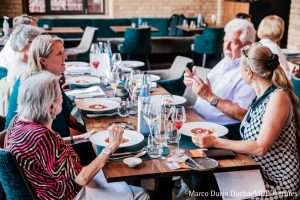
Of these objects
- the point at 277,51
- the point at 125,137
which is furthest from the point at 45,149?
the point at 277,51

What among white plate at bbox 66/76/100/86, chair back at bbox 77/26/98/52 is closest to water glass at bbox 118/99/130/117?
white plate at bbox 66/76/100/86

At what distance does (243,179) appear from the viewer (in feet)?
6.28

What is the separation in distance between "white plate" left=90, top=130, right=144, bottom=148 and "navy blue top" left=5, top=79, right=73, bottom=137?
47 centimetres

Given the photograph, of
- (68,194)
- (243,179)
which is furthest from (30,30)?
(243,179)

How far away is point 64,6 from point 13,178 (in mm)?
8292

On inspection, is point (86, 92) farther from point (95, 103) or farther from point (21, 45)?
point (21, 45)

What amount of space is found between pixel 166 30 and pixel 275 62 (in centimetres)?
770

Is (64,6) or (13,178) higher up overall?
(64,6)

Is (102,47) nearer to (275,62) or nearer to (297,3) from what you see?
(275,62)

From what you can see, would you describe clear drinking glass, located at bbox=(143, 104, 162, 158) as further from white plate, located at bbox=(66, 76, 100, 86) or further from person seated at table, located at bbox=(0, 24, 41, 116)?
white plate, located at bbox=(66, 76, 100, 86)

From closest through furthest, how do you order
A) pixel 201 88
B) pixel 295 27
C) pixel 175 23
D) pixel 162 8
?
pixel 201 88 → pixel 295 27 → pixel 175 23 → pixel 162 8

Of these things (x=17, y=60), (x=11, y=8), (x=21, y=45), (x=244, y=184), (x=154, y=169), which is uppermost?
(x=11, y=8)

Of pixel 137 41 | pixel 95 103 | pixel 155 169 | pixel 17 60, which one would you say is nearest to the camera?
pixel 155 169

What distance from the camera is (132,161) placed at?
182 centimetres
